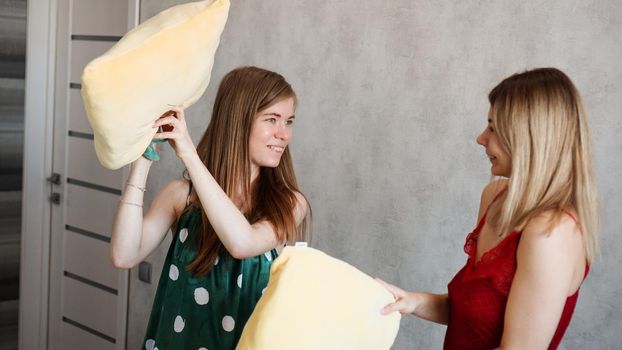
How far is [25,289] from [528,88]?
336cm

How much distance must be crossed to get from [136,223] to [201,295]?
24 cm

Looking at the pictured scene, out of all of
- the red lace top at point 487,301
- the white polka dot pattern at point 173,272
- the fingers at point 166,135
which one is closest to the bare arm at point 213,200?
the fingers at point 166,135

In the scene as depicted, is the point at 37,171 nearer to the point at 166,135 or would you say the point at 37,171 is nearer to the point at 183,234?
the point at 183,234

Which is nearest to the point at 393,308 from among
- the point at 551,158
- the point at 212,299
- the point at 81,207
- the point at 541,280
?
the point at 541,280

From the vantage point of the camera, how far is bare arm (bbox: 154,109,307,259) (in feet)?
6.25

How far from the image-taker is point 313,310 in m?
1.58

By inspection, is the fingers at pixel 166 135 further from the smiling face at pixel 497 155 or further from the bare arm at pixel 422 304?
the smiling face at pixel 497 155

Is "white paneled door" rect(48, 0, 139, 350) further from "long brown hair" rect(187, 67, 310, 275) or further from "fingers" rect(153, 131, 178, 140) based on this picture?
"fingers" rect(153, 131, 178, 140)

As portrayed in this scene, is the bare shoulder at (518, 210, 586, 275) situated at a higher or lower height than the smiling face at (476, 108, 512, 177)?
lower

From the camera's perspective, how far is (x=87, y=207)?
14.0 ft

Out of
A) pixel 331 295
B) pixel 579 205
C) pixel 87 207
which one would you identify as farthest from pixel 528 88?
pixel 87 207

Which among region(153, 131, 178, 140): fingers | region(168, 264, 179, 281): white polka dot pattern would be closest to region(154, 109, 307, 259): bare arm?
region(153, 131, 178, 140): fingers

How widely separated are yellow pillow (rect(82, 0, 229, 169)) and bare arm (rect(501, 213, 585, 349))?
0.76 m

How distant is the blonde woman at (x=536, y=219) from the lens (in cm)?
157
